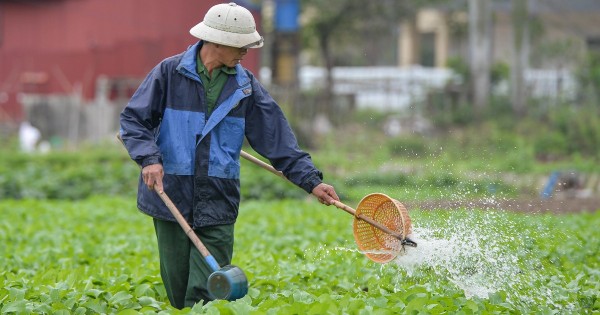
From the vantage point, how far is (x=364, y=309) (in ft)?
18.2

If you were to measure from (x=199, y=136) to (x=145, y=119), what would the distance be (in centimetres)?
32

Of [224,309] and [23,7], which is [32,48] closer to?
[23,7]

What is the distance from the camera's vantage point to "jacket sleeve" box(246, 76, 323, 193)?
21.2 feet

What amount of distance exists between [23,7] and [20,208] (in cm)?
1531

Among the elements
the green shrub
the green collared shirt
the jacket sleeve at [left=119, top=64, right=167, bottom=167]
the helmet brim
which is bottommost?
the green shrub

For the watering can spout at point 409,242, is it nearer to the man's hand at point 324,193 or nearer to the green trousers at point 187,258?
the man's hand at point 324,193

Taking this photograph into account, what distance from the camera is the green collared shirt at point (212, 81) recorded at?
6.36 m

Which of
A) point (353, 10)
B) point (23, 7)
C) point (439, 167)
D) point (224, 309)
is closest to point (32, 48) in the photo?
point (23, 7)

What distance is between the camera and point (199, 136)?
628 centimetres

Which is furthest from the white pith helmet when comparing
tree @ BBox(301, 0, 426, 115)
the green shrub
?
tree @ BBox(301, 0, 426, 115)

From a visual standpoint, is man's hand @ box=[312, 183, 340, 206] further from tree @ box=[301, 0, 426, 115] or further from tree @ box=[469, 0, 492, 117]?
tree @ box=[301, 0, 426, 115]

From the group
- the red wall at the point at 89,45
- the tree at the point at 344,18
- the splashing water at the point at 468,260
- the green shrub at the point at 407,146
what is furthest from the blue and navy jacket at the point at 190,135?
the tree at the point at 344,18

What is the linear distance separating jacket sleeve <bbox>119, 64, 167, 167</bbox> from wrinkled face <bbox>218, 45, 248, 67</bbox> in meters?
0.35

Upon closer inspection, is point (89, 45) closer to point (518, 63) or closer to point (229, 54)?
point (518, 63)
